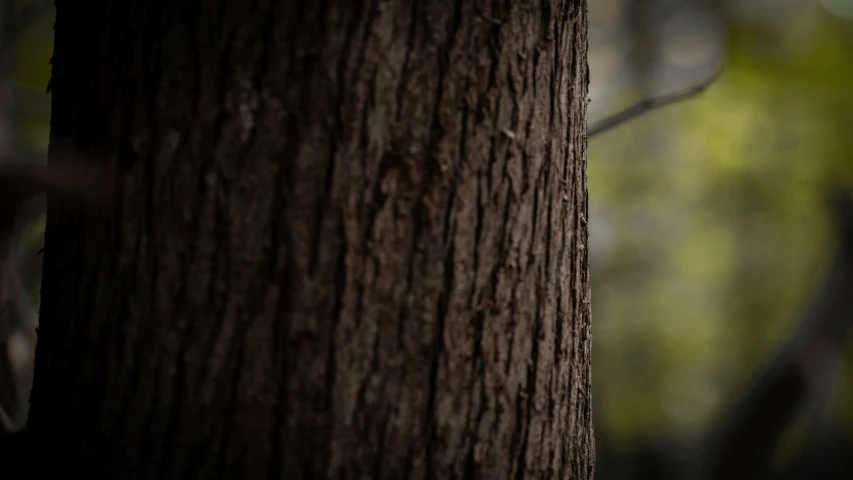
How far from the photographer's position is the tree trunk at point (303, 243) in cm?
113

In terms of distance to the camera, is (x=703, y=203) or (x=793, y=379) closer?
(x=793, y=379)

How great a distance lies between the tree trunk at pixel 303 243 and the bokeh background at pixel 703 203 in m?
11.2

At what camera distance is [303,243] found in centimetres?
113

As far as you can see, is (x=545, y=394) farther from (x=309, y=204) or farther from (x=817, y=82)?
(x=817, y=82)

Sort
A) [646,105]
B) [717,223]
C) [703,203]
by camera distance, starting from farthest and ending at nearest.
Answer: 1. [717,223]
2. [703,203]
3. [646,105]

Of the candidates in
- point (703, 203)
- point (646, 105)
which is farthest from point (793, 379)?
point (703, 203)

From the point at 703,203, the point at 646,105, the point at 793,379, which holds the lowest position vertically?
the point at 793,379

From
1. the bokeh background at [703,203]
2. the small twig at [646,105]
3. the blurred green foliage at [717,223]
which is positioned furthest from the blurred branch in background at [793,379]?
the blurred green foliage at [717,223]

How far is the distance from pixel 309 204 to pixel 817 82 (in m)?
13.4

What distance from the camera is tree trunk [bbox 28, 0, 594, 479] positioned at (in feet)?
3.69

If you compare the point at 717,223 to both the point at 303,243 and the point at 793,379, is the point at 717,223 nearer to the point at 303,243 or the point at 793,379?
the point at 793,379

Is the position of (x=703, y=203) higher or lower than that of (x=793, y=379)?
higher

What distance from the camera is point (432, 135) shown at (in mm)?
1157

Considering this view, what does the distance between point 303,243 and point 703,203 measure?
14566mm
